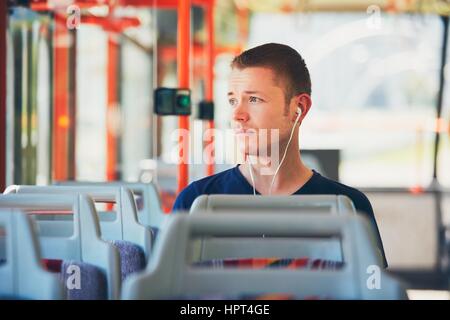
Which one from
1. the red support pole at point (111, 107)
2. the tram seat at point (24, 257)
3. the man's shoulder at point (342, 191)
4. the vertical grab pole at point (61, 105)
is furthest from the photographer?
the red support pole at point (111, 107)

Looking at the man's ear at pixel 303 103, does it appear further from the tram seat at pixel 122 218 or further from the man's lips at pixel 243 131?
the tram seat at pixel 122 218

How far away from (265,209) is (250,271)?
0.57 meters

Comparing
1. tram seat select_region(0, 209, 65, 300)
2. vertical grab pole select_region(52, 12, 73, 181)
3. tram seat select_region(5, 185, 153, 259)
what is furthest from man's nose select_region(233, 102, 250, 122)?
vertical grab pole select_region(52, 12, 73, 181)

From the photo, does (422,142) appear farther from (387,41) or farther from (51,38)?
(387,41)

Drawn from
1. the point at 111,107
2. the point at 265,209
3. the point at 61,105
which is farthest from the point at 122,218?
the point at 111,107

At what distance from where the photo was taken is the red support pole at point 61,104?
18.5 feet

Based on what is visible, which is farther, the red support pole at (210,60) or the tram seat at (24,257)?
the red support pole at (210,60)

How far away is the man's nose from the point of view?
7.95ft

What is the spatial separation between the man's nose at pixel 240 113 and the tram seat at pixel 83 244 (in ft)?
1.50

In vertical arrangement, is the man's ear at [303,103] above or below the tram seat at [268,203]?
above

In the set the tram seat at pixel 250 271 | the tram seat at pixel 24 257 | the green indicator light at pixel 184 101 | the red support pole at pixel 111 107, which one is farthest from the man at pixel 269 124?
the red support pole at pixel 111 107

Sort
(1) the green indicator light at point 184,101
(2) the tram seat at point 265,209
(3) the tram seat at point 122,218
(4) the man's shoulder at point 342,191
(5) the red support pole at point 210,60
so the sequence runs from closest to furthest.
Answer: (2) the tram seat at point 265,209 → (4) the man's shoulder at point 342,191 → (3) the tram seat at point 122,218 → (1) the green indicator light at point 184,101 → (5) the red support pole at point 210,60
